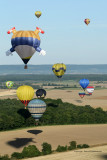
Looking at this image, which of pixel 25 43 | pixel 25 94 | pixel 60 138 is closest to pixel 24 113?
pixel 25 94

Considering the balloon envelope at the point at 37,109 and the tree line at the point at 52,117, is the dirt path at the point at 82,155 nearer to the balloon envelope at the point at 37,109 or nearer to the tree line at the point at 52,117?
the balloon envelope at the point at 37,109

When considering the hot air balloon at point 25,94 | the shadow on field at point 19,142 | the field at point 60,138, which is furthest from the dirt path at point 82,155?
the hot air balloon at point 25,94

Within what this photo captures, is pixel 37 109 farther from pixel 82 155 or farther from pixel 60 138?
pixel 82 155

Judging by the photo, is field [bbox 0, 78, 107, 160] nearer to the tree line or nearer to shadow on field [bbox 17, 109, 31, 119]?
the tree line

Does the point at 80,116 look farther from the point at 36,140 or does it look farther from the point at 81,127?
the point at 36,140

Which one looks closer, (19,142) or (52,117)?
(19,142)

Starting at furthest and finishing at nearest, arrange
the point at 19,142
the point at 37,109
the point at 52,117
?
the point at 52,117 < the point at 19,142 < the point at 37,109

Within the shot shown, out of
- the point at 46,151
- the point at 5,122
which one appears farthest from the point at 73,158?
the point at 5,122

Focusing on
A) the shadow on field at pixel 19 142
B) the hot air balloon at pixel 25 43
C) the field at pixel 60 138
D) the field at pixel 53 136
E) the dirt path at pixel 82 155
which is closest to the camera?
the dirt path at pixel 82 155

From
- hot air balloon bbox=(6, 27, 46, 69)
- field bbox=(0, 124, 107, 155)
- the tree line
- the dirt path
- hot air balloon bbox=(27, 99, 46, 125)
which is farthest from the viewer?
the tree line

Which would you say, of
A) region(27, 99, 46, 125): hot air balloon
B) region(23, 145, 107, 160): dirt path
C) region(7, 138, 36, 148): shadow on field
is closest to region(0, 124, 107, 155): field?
region(7, 138, 36, 148): shadow on field
